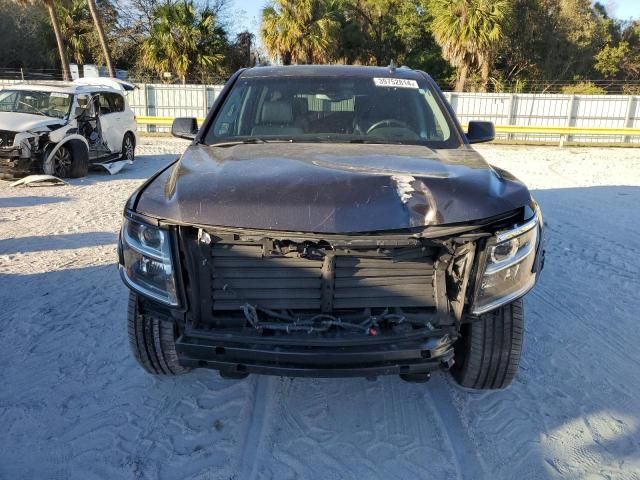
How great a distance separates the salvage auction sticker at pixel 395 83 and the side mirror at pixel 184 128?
4.72 ft

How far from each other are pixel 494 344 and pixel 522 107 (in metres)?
18.9

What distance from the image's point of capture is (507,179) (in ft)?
9.37

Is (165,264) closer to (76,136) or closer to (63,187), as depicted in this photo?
(63,187)

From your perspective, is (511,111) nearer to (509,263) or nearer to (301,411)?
(509,263)

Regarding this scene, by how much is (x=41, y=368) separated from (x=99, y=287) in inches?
53.8

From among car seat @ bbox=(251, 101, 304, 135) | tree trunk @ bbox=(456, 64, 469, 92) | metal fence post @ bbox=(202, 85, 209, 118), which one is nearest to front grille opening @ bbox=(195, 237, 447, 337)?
car seat @ bbox=(251, 101, 304, 135)

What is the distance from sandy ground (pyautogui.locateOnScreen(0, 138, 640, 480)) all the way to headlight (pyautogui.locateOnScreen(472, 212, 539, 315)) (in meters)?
0.77

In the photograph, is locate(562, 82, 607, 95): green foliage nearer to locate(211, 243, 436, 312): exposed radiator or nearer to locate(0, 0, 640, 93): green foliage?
locate(0, 0, 640, 93): green foliage

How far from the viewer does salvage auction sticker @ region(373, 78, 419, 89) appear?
159 inches

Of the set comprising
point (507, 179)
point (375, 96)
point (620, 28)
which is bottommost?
point (507, 179)

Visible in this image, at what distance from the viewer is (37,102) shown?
9.96 m

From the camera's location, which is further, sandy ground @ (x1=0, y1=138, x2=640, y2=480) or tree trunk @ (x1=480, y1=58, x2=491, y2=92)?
tree trunk @ (x1=480, y1=58, x2=491, y2=92)

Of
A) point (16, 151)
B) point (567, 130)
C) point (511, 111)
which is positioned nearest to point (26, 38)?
point (16, 151)

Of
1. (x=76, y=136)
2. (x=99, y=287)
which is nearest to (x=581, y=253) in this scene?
(x=99, y=287)
